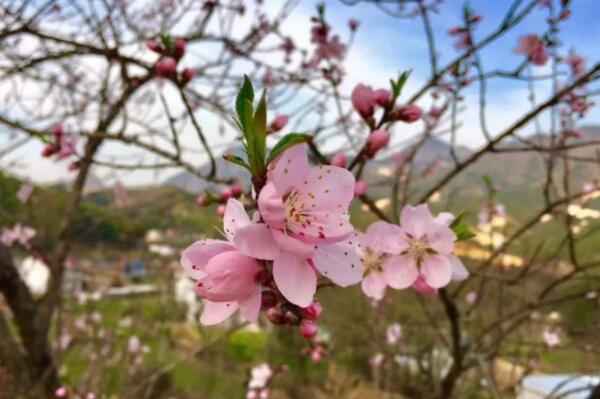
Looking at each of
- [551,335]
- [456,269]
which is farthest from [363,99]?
[551,335]

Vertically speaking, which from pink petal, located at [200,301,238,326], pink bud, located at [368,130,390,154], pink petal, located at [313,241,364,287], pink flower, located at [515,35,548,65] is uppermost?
pink flower, located at [515,35,548,65]

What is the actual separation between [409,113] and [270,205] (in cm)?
46

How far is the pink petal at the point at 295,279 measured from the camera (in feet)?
1.46

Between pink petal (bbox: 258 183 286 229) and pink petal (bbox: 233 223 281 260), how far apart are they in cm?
2

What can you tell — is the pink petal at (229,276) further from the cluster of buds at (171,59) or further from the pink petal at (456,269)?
the cluster of buds at (171,59)

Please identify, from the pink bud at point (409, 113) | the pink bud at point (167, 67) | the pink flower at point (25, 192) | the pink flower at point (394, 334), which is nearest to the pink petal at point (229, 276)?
the pink bud at point (409, 113)

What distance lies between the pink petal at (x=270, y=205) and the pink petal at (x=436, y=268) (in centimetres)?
47

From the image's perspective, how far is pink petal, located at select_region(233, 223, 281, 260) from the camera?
1.37ft

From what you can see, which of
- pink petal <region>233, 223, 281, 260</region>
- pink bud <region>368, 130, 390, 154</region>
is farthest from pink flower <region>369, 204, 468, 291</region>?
pink petal <region>233, 223, 281, 260</region>

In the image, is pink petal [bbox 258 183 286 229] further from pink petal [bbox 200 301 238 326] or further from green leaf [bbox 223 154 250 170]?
pink petal [bbox 200 301 238 326]

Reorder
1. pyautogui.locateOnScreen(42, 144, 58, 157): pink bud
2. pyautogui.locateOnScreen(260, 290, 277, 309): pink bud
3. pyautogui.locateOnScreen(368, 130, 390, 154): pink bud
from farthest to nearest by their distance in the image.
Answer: pyautogui.locateOnScreen(42, 144, 58, 157): pink bud → pyautogui.locateOnScreen(368, 130, 390, 154): pink bud → pyautogui.locateOnScreen(260, 290, 277, 309): pink bud

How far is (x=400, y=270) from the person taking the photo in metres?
0.83

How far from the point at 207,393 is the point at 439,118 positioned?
4019mm

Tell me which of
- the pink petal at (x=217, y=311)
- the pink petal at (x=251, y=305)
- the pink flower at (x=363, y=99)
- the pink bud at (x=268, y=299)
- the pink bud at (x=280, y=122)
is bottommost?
the pink petal at (x=217, y=311)
